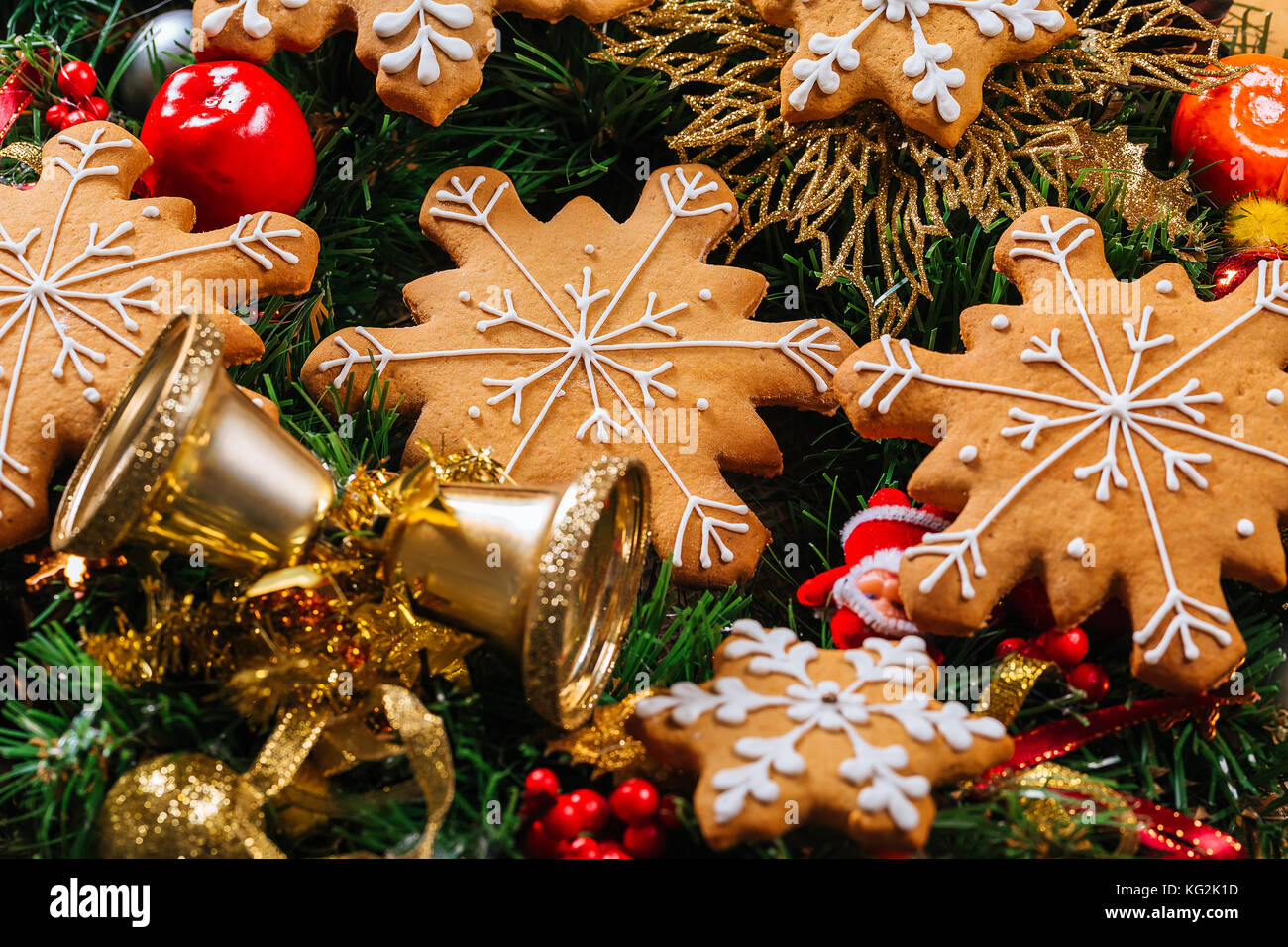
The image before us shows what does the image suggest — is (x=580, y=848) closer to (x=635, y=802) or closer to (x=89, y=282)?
(x=635, y=802)

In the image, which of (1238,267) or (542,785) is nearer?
(542,785)

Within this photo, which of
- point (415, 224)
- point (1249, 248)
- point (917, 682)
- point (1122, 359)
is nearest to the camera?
point (917, 682)

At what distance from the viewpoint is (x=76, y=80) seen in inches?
53.9

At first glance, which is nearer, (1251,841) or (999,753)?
(999,753)

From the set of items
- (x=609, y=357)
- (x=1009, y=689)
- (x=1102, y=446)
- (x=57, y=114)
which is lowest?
(x=1009, y=689)

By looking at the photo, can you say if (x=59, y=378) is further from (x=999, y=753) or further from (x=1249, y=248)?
(x=1249, y=248)

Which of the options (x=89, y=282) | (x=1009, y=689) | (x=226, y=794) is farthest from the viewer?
(x=89, y=282)

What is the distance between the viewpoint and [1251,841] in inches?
41.5

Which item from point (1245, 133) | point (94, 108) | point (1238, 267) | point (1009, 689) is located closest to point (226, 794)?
point (1009, 689)

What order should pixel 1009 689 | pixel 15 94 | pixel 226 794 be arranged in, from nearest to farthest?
pixel 226 794 < pixel 1009 689 < pixel 15 94

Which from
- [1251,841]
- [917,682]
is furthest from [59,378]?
[1251,841]

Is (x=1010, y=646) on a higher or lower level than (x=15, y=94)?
lower

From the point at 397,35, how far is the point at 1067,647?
0.95 meters

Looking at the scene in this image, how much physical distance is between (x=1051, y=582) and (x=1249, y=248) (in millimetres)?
579
